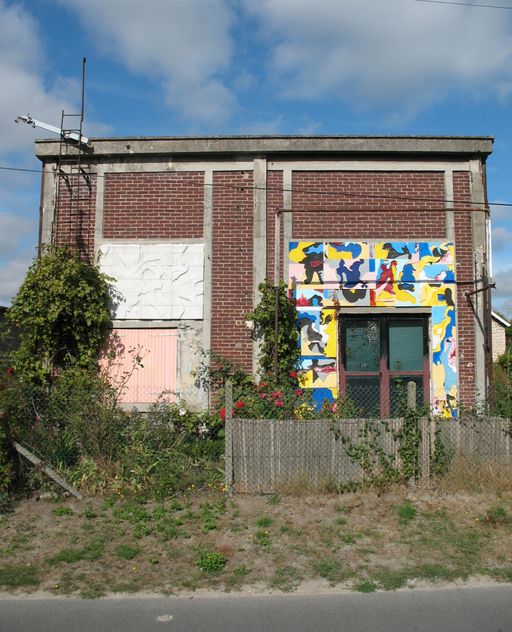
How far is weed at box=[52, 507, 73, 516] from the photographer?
6891 mm

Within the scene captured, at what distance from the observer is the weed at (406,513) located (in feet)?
22.0

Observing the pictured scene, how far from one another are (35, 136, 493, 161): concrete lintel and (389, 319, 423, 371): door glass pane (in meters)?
3.33

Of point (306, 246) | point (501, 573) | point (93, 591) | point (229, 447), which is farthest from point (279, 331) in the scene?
point (93, 591)

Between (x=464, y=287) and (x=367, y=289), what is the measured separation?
184 centimetres

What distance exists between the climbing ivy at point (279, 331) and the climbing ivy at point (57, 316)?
2.89m

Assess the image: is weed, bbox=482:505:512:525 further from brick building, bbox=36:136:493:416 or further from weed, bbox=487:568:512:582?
brick building, bbox=36:136:493:416

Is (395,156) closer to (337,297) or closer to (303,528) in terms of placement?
(337,297)

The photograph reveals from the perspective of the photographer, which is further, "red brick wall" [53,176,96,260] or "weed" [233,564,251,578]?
"red brick wall" [53,176,96,260]

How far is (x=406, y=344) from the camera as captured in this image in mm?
10859

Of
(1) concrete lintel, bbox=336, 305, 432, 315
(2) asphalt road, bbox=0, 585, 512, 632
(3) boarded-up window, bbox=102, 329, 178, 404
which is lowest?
(2) asphalt road, bbox=0, 585, 512, 632

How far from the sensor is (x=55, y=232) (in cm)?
1108

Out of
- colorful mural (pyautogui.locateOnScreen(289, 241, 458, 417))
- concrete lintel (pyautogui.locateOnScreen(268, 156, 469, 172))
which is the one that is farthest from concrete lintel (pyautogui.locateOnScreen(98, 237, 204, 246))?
concrete lintel (pyautogui.locateOnScreen(268, 156, 469, 172))

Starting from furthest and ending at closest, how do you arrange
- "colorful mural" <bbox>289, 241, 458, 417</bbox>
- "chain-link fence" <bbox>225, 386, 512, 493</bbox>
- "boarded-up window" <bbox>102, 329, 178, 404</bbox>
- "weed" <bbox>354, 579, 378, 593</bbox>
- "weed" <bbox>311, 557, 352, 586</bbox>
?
"boarded-up window" <bbox>102, 329, 178, 404</bbox> → "colorful mural" <bbox>289, 241, 458, 417</bbox> → "chain-link fence" <bbox>225, 386, 512, 493</bbox> → "weed" <bbox>311, 557, 352, 586</bbox> → "weed" <bbox>354, 579, 378, 593</bbox>

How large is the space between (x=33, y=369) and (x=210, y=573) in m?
6.25
